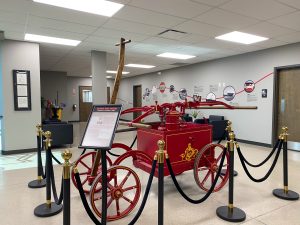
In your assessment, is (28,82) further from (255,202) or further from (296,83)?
(296,83)

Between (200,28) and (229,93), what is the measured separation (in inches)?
135

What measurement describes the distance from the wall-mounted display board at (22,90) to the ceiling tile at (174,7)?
354 cm

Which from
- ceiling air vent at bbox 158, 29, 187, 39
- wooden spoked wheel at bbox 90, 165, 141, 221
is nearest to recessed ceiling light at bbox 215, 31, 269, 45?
ceiling air vent at bbox 158, 29, 187, 39

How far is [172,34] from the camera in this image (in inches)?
189

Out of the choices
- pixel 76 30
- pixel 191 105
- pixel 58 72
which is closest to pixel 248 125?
pixel 191 105

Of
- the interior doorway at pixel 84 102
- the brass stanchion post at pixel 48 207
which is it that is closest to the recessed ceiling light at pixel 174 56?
the brass stanchion post at pixel 48 207

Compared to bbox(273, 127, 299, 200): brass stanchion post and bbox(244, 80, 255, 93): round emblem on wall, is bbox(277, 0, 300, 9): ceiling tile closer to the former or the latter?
bbox(273, 127, 299, 200): brass stanchion post

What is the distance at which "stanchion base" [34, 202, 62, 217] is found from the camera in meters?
2.51

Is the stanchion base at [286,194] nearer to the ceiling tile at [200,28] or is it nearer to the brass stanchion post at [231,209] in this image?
the brass stanchion post at [231,209]

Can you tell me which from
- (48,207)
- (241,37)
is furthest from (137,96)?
(48,207)

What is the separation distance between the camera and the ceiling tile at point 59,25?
3.93m

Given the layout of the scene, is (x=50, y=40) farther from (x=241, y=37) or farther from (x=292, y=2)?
(x=292, y=2)

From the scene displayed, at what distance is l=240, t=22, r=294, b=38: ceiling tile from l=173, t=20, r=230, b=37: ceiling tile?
471 millimetres

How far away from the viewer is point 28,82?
545cm
